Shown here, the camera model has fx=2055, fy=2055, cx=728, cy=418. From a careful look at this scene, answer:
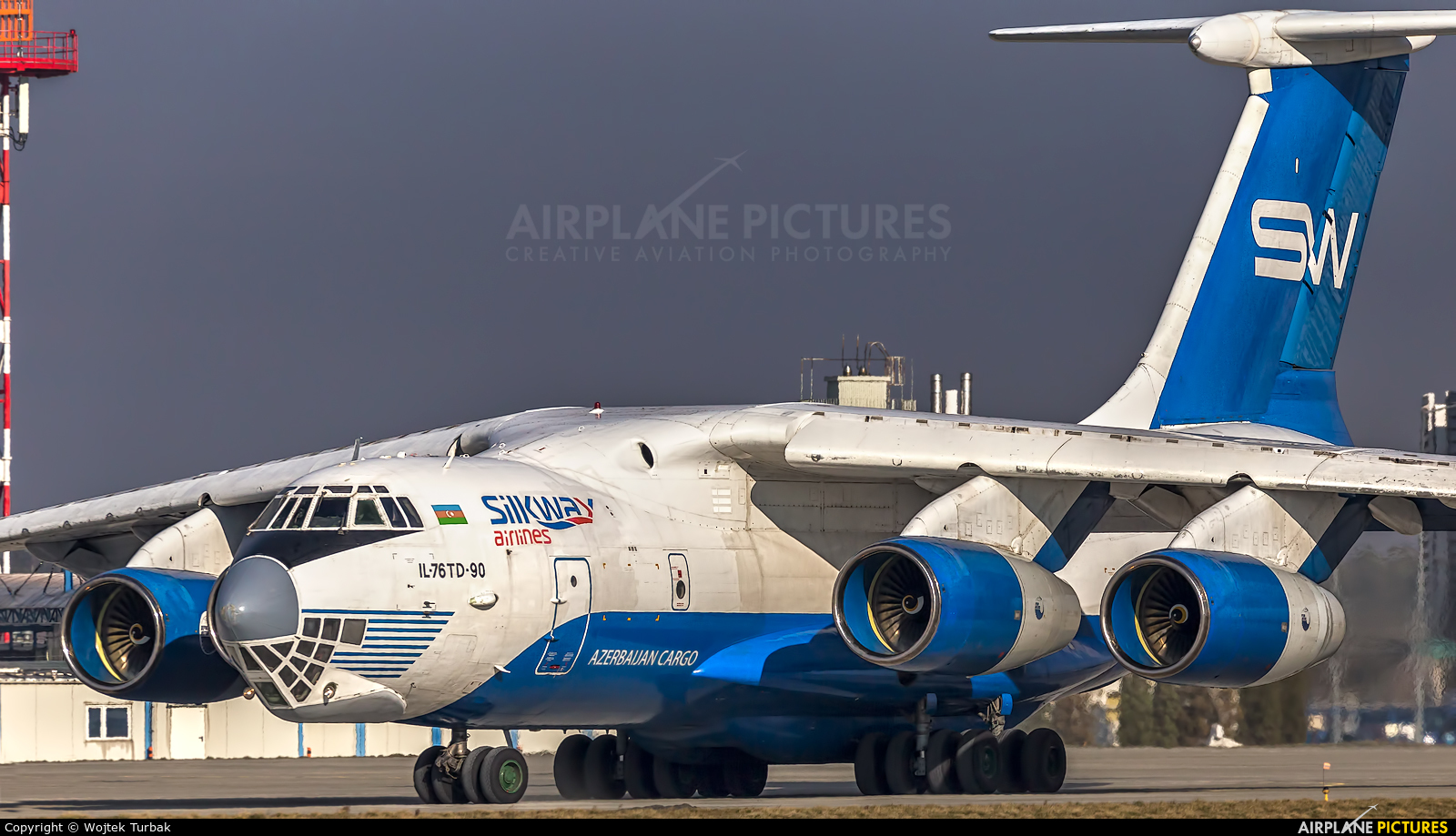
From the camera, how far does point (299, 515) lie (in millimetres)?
12508

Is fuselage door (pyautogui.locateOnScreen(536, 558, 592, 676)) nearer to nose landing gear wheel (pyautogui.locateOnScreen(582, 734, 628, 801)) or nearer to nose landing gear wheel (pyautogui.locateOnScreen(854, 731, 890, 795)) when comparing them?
nose landing gear wheel (pyautogui.locateOnScreen(582, 734, 628, 801))

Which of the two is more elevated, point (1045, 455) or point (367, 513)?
point (1045, 455)

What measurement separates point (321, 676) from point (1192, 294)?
27.9 ft

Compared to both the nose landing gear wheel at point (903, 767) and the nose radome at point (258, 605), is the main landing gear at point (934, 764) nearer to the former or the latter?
the nose landing gear wheel at point (903, 767)

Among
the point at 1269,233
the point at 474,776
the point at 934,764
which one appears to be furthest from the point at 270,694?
the point at 1269,233

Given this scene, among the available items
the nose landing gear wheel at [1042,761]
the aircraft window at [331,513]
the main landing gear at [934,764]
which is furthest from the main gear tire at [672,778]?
the aircraft window at [331,513]

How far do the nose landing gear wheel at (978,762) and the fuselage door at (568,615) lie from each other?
3218 mm

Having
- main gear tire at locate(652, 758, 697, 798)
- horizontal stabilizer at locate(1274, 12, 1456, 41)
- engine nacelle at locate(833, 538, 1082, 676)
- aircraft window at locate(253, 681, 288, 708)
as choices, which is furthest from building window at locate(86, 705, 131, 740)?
horizontal stabilizer at locate(1274, 12, 1456, 41)

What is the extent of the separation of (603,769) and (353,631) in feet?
12.1

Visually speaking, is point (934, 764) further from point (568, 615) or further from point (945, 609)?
point (568, 615)

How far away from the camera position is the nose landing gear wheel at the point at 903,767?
14805mm

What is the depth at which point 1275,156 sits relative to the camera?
682 inches

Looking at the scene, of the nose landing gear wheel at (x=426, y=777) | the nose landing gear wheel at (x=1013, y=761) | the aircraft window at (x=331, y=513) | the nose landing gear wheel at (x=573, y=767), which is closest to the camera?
the aircraft window at (x=331, y=513)

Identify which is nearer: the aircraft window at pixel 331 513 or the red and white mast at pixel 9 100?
the aircraft window at pixel 331 513
